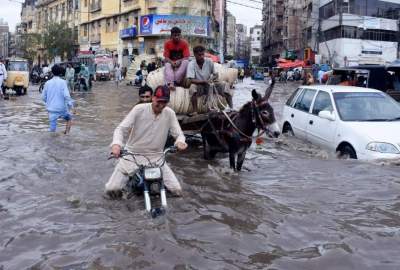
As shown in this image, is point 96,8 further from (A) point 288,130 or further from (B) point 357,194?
(B) point 357,194

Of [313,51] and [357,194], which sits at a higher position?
[313,51]

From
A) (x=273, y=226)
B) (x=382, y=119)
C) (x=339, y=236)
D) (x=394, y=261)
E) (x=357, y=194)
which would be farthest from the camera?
(x=382, y=119)

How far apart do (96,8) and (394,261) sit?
63624 mm

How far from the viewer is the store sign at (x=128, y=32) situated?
53188mm

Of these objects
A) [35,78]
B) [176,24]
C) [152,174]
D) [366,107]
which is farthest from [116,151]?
[176,24]

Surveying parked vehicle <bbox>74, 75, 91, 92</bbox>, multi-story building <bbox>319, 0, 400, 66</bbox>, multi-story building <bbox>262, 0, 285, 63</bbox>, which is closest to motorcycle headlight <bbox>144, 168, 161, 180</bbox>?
parked vehicle <bbox>74, 75, 91, 92</bbox>

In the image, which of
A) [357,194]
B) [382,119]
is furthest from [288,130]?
[357,194]

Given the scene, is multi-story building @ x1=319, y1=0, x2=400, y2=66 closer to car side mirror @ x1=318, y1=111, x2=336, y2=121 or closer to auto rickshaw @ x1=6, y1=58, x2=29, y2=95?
auto rickshaw @ x1=6, y1=58, x2=29, y2=95

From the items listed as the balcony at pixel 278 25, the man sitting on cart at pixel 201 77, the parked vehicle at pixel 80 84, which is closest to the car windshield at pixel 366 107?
the man sitting on cart at pixel 201 77

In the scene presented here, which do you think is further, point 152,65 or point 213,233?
point 152,65

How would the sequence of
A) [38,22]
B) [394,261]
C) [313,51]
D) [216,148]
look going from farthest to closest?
1. [38,22]
2. [313,51]
3. [216,148]
4. [394,261]

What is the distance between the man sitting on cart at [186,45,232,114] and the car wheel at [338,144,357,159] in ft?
7.89

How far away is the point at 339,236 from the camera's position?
5.73 m

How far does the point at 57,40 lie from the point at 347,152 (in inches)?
2471
